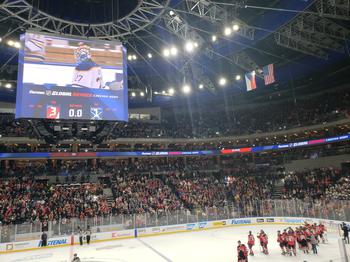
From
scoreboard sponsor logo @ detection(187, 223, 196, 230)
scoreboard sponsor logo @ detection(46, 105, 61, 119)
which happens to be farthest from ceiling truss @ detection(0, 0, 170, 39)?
scoreboard sponsor logo @ detection(187, 223, 196, 230)

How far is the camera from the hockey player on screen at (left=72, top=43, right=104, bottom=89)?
643 inches

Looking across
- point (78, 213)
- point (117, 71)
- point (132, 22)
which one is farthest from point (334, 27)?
point (78, 213)

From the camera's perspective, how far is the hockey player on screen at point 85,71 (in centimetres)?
1634

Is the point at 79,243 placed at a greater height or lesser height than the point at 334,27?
lesser

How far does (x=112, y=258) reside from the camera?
56.2 feet

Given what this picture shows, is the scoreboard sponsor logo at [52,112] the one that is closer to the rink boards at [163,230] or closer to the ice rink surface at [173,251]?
the ice rink surface at [173,251]

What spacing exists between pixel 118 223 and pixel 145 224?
7.68 ft

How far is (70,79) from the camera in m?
16.1

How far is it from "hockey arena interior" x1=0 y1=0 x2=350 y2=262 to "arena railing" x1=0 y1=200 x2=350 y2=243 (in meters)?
0.10

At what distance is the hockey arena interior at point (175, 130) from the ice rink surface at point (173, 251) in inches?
6.0

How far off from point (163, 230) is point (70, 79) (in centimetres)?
1531

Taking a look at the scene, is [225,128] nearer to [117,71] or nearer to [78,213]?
[78,213]

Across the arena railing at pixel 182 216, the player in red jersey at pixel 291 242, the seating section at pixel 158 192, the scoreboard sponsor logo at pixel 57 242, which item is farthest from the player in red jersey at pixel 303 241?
the scoreboard sponsor logo at pixel 57 242

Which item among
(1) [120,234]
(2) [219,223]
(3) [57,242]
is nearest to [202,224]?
(2) [219,223]
